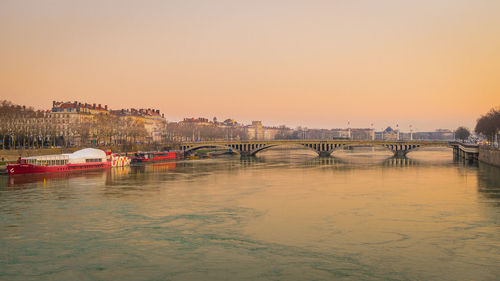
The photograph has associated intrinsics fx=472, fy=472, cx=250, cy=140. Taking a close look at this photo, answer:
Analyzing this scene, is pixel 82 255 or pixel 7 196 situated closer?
pixel 82 255

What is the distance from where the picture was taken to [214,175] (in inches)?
1975

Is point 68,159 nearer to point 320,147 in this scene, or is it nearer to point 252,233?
point 252,233

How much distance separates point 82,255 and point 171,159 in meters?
65.4

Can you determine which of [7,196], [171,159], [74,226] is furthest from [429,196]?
[171,159]

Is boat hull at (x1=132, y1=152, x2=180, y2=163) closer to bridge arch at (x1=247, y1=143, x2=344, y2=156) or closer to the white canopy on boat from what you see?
the white canopy on boat

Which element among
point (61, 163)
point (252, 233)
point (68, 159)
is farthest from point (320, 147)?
point (252, 233)

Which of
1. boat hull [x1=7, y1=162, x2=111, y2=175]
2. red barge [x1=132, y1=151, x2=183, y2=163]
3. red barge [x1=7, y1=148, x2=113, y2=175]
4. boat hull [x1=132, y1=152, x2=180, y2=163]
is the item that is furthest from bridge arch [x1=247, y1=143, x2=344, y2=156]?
boat hull [x1=7, y1=162, x2=111, y2=175]

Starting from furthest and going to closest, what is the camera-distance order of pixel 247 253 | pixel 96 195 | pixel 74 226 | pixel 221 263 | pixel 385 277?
pixel 96 195 < pixel 74 226 < pixel 247 253 < pixel 221 263 < pixel 385 277

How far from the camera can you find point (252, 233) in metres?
21.0

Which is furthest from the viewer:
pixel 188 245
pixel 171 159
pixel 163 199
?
pixel 171 159

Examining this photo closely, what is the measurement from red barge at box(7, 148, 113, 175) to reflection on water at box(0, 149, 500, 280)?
12.7 metres

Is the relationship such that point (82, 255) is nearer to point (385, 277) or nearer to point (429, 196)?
point (385, 277)

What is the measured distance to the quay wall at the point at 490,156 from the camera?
180 feet

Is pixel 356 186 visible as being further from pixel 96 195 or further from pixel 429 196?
pixel 96 195
